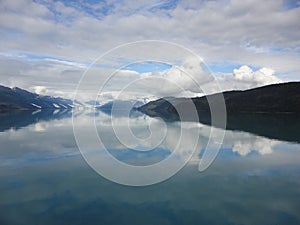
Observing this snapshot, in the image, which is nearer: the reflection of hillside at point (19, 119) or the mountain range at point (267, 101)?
A: the reflection of hillside at point (19, 119)

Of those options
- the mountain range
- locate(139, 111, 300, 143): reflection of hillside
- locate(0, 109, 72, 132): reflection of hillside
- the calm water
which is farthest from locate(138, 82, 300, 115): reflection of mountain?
the calm water

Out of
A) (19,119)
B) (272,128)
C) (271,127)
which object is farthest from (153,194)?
(19,119)

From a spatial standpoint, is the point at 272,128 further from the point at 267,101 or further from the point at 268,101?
the point at 267,101

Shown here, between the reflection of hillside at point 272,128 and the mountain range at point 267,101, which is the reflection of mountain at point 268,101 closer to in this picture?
the mountain range at point 267,101

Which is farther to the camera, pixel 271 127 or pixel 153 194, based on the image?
pixel 271 127

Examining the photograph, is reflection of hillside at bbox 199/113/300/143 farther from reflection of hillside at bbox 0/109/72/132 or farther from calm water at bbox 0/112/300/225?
reflection of hillside at bbox 0/109/72/132

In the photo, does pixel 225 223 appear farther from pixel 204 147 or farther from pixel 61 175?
pixel 204 147

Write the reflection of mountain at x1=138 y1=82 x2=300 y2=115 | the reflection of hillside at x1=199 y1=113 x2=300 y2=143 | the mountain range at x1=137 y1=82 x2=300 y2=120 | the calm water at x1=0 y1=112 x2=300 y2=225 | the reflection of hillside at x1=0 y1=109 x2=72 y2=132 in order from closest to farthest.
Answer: the calm water at x1=0 y1=112 x2=300 y2=225
the reflection of hillside at x1=199 y1=113 x2=300 y2=143
the reflection of hillside at x1=0 y1=109 x2=72 y2=132
the mountain range at x1=137 y1=82 x2=300 y2=120
the reflection of mountain at x1=138 y1=82 x2=300 y2=115

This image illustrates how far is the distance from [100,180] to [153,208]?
615 centimetres

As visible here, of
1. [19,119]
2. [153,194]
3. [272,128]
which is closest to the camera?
[153,194]

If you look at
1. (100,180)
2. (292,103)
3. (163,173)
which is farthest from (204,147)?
(292,103)

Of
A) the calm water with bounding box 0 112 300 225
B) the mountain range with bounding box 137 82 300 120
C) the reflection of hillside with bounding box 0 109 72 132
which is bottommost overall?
the calm water with bounding box 0 112 300 225

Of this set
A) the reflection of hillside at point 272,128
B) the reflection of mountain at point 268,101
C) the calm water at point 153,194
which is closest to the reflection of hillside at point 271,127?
the reflection of hillside at point 272,128

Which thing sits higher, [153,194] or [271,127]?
[271,127]
